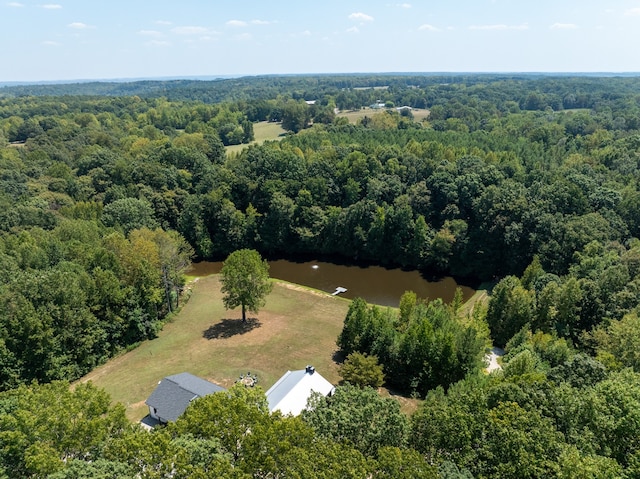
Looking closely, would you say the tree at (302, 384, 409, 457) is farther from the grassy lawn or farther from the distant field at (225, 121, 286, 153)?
the distant field at (225, 121, 286, 153)

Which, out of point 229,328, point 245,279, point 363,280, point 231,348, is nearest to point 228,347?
point 231,348

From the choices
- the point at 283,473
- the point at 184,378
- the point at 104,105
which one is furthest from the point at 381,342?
the point at 104,105

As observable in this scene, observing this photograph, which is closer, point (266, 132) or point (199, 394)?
point (199, 394)

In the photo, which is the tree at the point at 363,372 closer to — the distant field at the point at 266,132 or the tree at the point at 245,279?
the tree at the point at 245,279

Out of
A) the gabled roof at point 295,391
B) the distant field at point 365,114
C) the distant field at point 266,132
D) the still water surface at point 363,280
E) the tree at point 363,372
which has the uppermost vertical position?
the distant field at point 365,114

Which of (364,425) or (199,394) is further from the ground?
(364,425)

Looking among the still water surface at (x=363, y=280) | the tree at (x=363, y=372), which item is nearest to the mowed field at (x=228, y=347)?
the tree at (x=363, y=372)

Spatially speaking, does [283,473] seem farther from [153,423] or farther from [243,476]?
[153,423]

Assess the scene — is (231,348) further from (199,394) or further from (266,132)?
(266,132)
